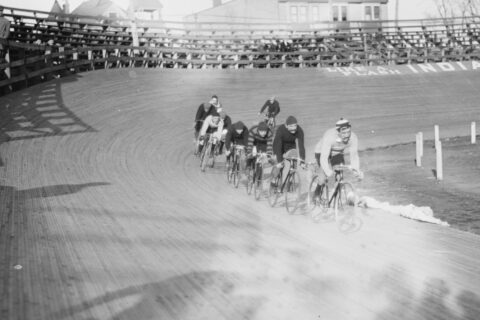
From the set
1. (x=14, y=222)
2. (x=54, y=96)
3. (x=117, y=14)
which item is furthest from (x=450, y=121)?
(x=117, y=14)

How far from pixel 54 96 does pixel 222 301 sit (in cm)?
2077

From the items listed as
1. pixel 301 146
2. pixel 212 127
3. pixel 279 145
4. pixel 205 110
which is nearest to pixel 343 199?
pixel 301 146

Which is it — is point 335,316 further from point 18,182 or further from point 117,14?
point 117,14

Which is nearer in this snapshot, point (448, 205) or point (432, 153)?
point (448, 205)

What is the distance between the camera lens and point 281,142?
1255cm

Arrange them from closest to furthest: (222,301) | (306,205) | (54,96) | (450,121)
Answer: (222,301) → (306,205) → (54,96) → (450,121)

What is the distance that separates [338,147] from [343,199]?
83 cm

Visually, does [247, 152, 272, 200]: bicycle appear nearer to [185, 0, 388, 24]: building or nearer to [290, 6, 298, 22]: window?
[185, 0, 388, 24]: building

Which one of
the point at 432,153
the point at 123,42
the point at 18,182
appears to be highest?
the point at 123,42

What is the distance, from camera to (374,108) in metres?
32.2

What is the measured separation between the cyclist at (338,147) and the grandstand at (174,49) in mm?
16456

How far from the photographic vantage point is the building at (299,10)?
2274 inches


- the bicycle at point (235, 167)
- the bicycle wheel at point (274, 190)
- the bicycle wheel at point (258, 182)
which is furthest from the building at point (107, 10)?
the bicycle wheel at point (274, 190)

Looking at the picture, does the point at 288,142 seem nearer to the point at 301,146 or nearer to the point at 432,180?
the point at 301,146
